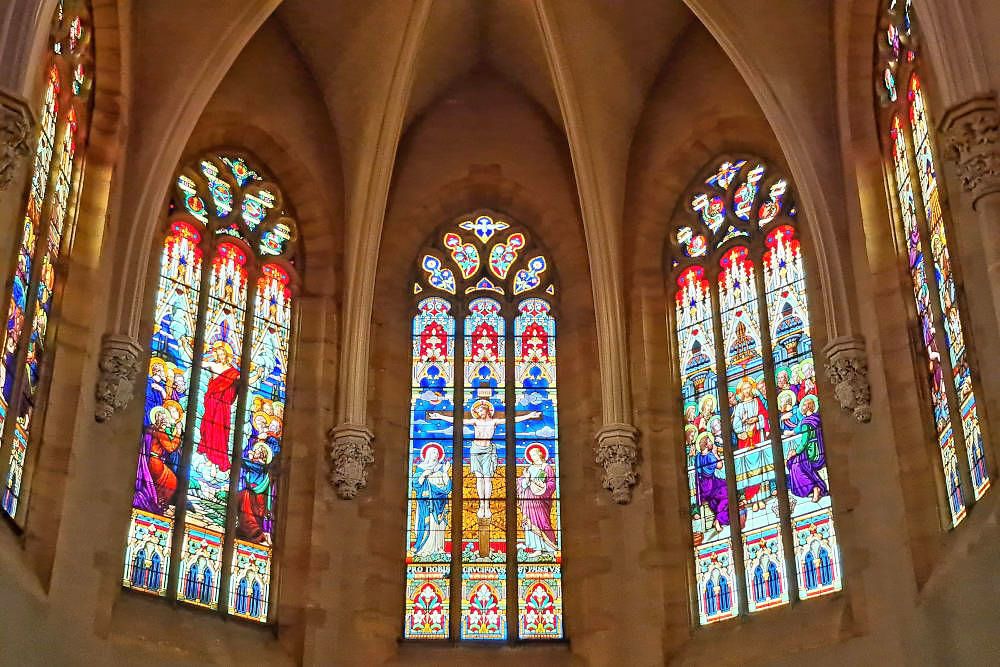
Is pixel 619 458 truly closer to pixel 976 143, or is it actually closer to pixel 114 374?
pixel 114 374

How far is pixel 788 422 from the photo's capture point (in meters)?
14.3

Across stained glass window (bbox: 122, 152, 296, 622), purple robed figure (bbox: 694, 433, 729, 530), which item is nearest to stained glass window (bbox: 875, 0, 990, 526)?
purple robed figure (bbox: 694, 433, 729, 530)

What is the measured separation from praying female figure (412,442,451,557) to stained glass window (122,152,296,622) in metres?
1.47

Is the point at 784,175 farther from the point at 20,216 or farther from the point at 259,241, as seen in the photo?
the point at 20,216

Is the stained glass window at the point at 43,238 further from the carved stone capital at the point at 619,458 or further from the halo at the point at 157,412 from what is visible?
the carved stone capital at the point at 619,458

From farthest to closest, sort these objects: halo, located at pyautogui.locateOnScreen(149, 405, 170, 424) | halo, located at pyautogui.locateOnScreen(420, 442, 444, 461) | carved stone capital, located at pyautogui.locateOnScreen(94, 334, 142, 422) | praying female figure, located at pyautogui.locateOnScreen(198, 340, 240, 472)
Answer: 1. halo, located at pyautogui.locateOnScreen(420, 442, 444, 461)
2. praying female figure, located at pyautogui.locateOnScreen(198, 340, 240, 472)
3. halo, located at pyautogui.locateOnScreen(149, 405, 170, 424)
4. carved stone capital, located at pyautogui.locateOnScreen(94, 334, 142, 422)

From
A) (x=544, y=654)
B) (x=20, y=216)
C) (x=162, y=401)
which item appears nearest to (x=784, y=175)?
(x=544, y=654)

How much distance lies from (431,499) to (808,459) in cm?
386

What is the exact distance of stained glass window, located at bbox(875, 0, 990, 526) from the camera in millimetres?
11758

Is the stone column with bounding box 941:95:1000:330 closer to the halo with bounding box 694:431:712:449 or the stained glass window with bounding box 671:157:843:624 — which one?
the stained glass window with bounding box 671:157:843:624

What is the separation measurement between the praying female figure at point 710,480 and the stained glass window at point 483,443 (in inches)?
59.5

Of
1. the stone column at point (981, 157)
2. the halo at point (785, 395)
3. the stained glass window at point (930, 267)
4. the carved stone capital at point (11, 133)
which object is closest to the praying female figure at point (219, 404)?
the carved stone capital at point (11, 133)

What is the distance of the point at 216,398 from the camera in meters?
14.7

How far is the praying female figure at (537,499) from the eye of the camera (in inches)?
590
